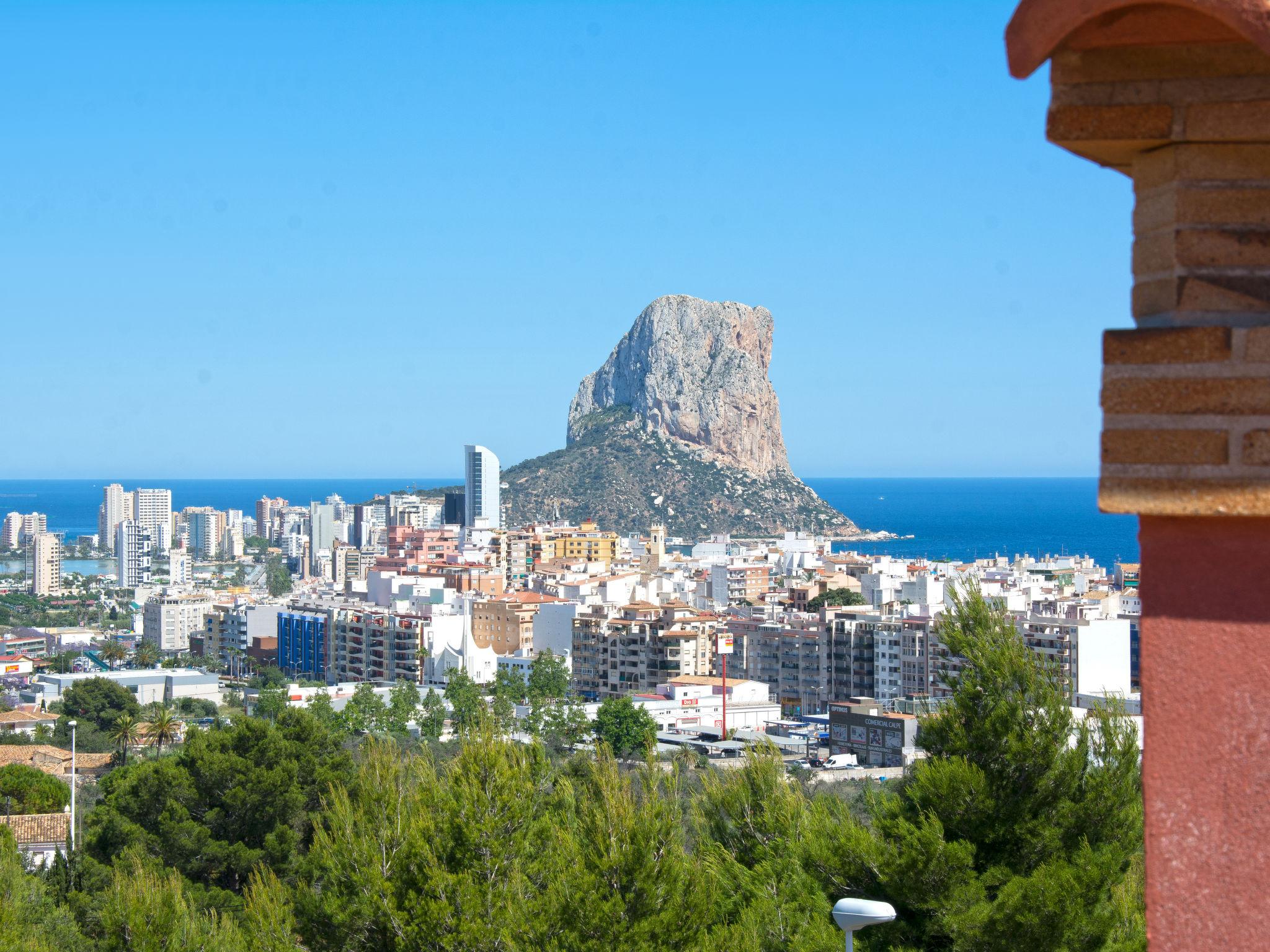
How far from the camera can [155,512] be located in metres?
102

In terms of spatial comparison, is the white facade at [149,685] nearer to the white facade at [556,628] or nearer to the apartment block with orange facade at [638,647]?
the white facade at [556,628]

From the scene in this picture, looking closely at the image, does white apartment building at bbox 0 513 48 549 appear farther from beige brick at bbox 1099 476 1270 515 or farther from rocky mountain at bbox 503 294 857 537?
beige brick at bbox 1099 476 1270 515

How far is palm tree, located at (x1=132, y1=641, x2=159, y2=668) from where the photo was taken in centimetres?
4100

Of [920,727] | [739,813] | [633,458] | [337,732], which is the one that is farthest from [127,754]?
[633,458]

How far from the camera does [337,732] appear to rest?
1631 cm

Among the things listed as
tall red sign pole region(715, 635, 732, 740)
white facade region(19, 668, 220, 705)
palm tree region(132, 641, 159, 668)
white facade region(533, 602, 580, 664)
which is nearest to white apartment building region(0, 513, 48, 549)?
palm tree region(132, 641, 159, 668)

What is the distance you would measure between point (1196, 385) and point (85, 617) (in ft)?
204

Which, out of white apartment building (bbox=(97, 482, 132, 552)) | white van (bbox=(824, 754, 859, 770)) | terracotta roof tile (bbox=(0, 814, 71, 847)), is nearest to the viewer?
terracotta roof tile (bbox=(0, 814, 71, 847))

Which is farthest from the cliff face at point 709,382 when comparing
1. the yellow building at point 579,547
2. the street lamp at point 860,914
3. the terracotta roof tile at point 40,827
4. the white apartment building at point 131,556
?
the street lamp at point 860,914

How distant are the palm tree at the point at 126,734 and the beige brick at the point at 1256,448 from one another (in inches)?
926

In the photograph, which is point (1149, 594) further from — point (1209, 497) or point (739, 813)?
point (739, 813)

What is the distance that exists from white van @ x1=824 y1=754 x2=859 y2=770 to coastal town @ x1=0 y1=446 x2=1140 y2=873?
0.26 feet

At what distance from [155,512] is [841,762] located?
86.0 m

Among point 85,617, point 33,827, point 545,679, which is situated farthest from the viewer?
point 85,617
